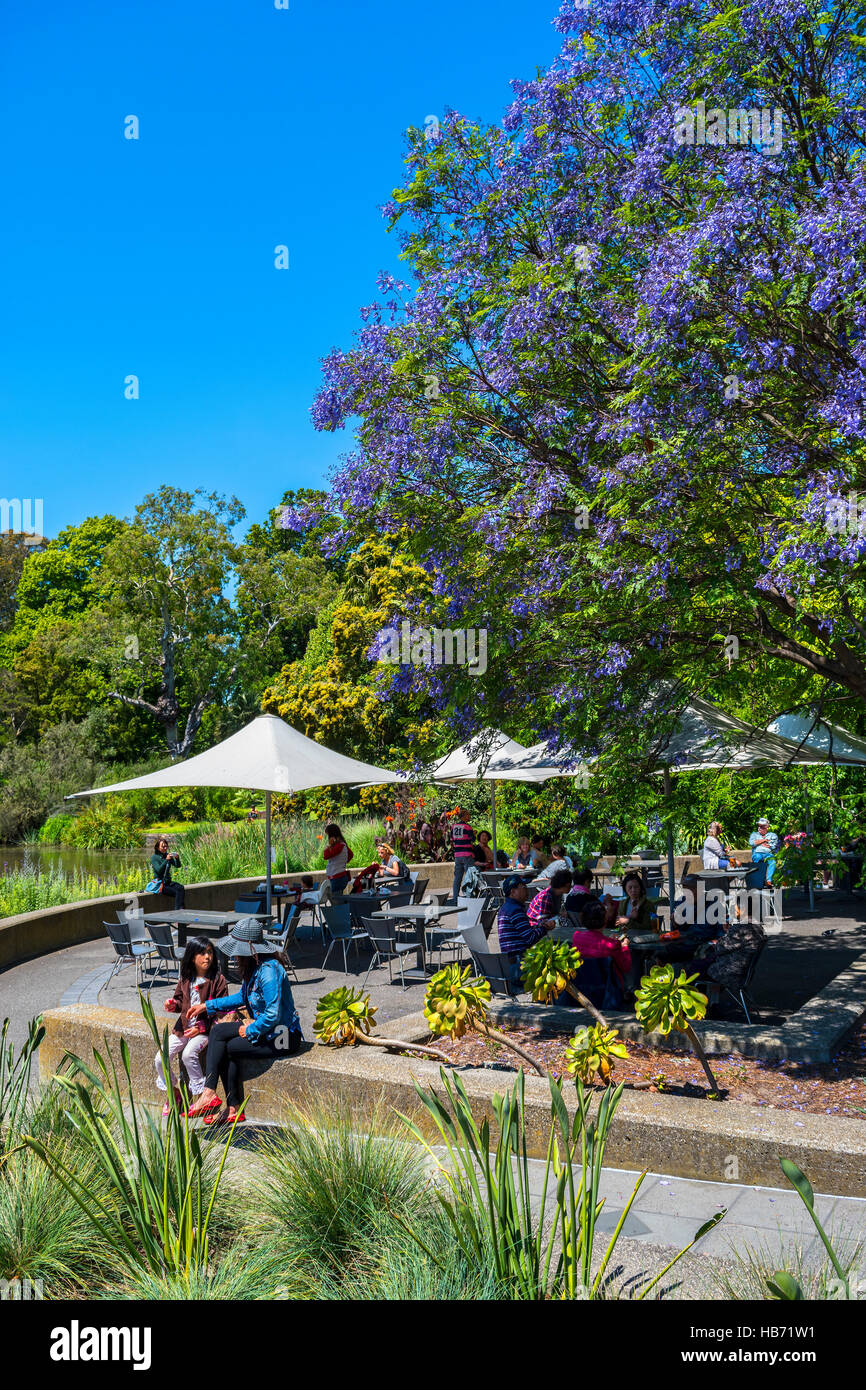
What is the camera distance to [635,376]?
7.06 metres

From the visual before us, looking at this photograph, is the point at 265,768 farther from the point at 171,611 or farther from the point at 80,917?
the point at 171,611

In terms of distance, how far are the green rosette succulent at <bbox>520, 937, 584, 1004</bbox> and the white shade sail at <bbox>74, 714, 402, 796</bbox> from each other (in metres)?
5.34

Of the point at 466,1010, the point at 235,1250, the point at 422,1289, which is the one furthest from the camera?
the point at 466,1010

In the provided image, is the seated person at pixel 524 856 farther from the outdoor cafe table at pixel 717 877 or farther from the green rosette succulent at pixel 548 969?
the green rosette succulent at pixel 548 969

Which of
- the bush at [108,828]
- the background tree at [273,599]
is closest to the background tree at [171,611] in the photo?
the background tree at [273,599]

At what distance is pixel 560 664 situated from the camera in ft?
26.5

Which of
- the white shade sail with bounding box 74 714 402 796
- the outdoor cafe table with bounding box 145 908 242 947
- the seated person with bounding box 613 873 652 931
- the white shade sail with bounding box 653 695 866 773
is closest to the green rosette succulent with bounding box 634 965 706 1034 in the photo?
the white shade sail with bounding box 653 695 866 773

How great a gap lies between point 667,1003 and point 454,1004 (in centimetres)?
122

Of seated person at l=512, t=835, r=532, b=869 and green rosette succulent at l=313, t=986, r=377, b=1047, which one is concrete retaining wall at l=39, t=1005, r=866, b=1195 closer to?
green rosette succulent at l=313, t=986, r=377, b=1047

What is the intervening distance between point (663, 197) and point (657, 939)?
649 cm

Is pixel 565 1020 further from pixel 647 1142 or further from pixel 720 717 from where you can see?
pixel 720 717

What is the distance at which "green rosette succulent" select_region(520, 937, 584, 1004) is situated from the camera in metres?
6.47

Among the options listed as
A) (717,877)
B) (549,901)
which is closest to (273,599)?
(717,877)

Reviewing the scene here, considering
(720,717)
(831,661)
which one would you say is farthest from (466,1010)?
(720,717)
